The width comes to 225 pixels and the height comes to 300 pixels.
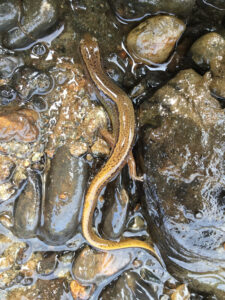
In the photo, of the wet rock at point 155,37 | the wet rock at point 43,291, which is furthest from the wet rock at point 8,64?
the wet rock at point 43,291

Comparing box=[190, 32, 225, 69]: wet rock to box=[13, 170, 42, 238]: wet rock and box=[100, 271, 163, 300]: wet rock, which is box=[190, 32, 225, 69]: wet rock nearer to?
box=[13, 170, 42, 238]: wet rock

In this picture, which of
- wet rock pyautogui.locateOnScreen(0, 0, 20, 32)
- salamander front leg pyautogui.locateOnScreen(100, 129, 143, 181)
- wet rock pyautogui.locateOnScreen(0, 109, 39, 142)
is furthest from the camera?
salamander front leg pyautogui.locateOnScreen(100, 129, 143, 181)

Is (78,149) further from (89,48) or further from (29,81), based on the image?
(89,48)

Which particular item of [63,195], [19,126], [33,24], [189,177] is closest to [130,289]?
[63,195]

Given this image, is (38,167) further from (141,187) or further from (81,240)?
(141,187)

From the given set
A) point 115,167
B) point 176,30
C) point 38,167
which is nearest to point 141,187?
point 115,167

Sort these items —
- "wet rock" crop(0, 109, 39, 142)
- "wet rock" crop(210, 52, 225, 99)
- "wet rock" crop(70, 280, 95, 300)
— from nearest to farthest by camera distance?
"wet rock" crop(0, 109, 39, 142), "wet rock" crop(210, 52, 225, 99), "wet rock" crop(70, 280, 95, 300)

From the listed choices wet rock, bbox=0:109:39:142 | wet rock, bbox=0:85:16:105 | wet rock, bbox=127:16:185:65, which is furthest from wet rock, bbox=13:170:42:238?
wet rock, bbox=127:16:185:65
